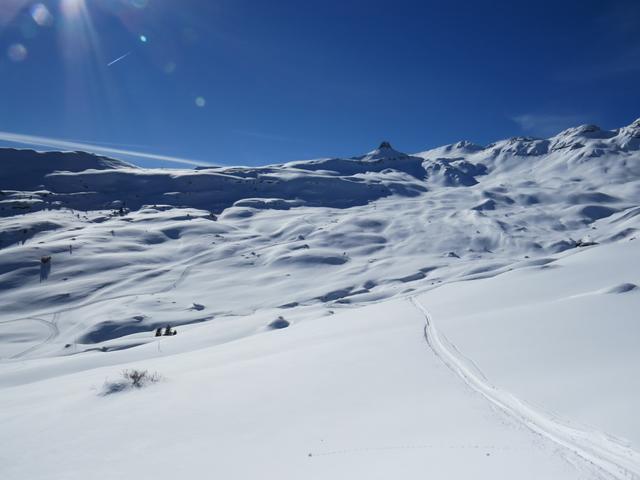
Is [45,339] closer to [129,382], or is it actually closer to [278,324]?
[278,324]

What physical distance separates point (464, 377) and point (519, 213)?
381 feet

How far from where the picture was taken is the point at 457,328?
19.4m

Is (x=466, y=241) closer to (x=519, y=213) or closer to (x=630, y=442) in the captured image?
(x=519, y=213)

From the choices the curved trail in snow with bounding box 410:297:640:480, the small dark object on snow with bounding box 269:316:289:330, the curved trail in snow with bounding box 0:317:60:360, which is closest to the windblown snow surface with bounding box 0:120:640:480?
the curved trail in snow with bounding box 410:297:640:480

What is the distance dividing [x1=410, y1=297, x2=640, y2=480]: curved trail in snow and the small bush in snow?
10.7m

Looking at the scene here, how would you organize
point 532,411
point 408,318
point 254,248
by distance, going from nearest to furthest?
point 532,411 < point 408,318 < point 254,248

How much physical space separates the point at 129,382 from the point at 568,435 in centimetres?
1320

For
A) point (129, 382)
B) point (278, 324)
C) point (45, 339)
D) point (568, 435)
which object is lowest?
point (45, 339)

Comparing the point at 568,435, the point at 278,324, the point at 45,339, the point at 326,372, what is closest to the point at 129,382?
the point at 326,372

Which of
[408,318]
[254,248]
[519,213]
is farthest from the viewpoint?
[519,213]

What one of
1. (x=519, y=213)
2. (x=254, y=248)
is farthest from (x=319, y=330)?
(x=519, y=213)

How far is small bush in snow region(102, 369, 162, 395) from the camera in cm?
1385

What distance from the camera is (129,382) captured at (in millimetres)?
14273

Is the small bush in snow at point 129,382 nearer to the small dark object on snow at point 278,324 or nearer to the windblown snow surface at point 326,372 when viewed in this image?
the windblown snow surface at point 326,372
